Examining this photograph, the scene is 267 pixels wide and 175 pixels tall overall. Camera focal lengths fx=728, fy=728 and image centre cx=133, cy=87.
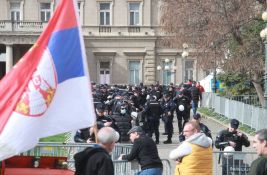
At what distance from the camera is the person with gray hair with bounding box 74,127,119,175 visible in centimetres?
780

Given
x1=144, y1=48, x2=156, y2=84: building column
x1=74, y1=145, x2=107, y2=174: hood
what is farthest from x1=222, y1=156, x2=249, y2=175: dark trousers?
x1=144, y1=48, x2=156, y2=84: building column

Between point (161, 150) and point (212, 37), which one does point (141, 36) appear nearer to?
point (212, 37)

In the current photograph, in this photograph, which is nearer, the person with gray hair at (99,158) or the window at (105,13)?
the person with gray hair at (99,158)

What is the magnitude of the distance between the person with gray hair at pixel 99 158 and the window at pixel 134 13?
51.0 meters

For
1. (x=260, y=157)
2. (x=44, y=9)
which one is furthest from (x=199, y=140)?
(x=44, y=9)

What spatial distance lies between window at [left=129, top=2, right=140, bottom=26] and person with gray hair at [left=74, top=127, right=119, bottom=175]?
51045 millimetres

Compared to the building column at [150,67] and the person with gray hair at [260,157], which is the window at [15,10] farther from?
the person with gray hair at [260,157]

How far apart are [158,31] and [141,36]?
1.43 m

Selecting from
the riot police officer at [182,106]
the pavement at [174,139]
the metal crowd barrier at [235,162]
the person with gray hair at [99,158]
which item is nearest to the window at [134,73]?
the pavement at [174,139]

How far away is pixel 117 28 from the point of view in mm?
58656

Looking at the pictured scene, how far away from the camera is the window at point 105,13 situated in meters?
58.9

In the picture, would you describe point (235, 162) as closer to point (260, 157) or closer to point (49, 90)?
point (260, 157)

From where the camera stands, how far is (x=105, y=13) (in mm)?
58938

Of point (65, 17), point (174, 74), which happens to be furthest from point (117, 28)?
point (65, 17)
